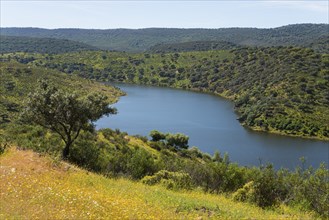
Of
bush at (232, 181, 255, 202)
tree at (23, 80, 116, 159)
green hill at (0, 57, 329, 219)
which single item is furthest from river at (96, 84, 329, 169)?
bush at (232, 181, 255, 202)

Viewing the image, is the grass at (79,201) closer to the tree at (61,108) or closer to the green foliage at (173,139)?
the tree at (61,108)

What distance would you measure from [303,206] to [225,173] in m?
9.81

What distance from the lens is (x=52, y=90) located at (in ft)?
112

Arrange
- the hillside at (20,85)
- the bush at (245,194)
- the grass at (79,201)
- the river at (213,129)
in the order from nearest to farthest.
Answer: the grass at (79,201) < the bush at (245,194) < the river at (213,129) < the hillside at (20,85)

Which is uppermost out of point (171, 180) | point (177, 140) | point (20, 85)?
point (171, 180)

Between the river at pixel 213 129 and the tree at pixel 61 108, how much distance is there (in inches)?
1959

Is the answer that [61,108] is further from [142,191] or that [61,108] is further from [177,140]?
[177,140]

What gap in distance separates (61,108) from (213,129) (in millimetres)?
97025

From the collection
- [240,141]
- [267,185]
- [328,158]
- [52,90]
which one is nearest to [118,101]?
[240,141]

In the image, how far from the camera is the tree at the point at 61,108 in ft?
110

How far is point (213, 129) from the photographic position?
417ft

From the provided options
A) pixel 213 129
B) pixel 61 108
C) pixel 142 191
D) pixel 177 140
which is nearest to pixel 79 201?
pixel 142 191

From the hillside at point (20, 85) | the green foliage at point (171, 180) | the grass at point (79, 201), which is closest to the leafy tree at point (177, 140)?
the hillside at point (20, 85)

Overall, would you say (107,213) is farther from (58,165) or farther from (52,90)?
(52,90)
